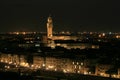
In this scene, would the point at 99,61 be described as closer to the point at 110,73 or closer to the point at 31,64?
the point at 110,73

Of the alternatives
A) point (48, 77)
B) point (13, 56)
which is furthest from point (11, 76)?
point (13, 56)

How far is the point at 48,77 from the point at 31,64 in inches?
527

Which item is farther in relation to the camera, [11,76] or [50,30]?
[50,30]

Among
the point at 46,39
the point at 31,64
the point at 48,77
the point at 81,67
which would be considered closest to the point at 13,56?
the point at 31,64

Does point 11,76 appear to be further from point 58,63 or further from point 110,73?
point 58,63

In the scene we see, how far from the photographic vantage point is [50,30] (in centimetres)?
7388

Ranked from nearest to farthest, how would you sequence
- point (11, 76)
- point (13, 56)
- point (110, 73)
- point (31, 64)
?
point (11, 76)
point (110, 73)
point (31, 64)
point (13, 56)

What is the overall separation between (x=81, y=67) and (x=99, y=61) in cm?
195

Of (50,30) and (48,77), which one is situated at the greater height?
(50,30)

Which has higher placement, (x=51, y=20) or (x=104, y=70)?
(x=51, y=20)

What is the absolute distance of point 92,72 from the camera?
33.8m

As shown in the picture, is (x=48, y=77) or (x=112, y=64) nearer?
(x=48, y=77)

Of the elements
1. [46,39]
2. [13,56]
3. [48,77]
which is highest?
[46,39]

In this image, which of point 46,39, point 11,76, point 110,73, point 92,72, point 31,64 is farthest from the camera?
point 46,39
